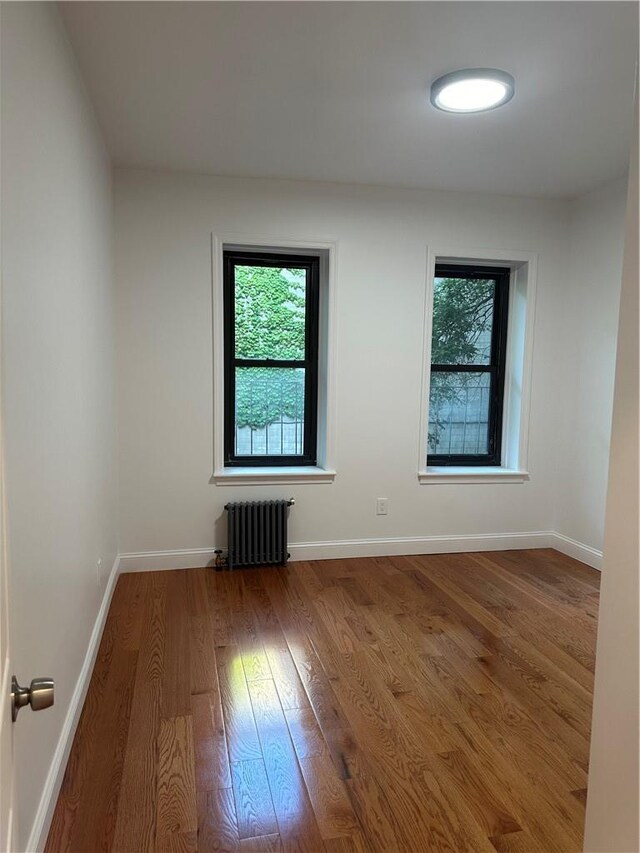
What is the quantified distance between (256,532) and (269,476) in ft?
1.29

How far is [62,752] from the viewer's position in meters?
1.84

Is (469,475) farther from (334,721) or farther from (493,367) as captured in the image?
(334,721)

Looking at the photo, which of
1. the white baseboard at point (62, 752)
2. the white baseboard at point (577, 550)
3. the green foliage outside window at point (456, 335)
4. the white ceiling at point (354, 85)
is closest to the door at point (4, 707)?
the white baseboard at point (62, 752)

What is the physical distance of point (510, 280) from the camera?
4270mm

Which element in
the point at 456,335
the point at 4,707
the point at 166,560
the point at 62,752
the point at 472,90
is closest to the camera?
the point at 4,707

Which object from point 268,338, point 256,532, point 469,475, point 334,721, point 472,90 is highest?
point 472,90

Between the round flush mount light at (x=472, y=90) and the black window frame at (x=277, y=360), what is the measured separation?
1.62m

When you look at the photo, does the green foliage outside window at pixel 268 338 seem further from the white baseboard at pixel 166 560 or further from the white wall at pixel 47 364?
the white wall at pixel 47 364

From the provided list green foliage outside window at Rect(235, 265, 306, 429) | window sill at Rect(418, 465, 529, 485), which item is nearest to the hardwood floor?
window sill at Rect(418, 465, 529, 485)

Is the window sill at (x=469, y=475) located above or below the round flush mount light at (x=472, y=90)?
below

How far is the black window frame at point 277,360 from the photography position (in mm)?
3881

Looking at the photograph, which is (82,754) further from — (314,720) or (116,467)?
(116,467)

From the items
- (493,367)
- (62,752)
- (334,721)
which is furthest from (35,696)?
(493,367)

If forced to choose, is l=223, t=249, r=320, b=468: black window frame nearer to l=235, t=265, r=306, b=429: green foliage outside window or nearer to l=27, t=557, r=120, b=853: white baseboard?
l=235, t=265, r=306, b=429: green foliage outside window
